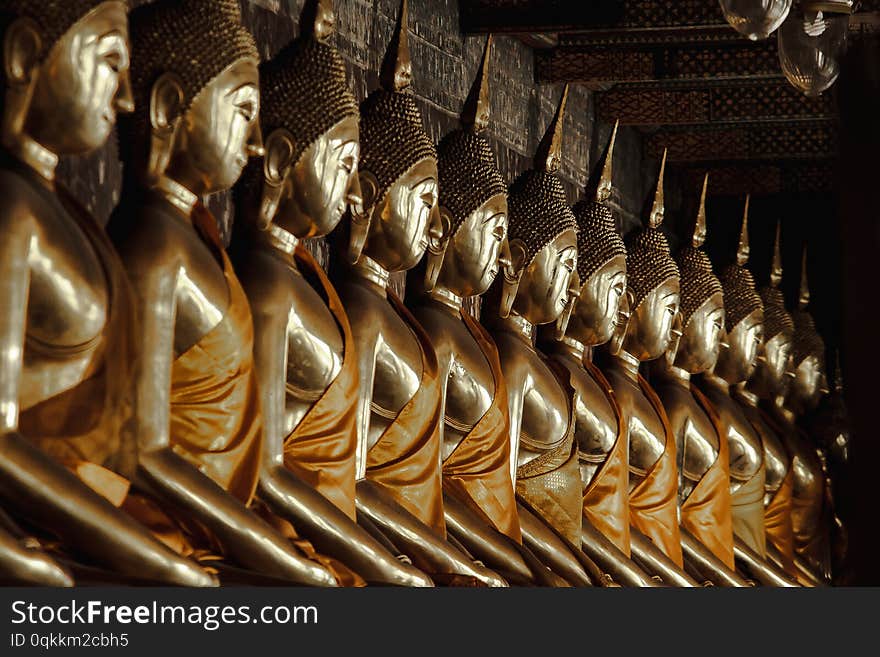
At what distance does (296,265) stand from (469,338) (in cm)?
77

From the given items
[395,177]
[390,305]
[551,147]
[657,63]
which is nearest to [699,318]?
[657,63]

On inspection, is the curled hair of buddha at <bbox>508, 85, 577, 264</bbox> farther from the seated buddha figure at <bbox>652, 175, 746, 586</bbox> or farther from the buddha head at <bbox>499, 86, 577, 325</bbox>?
the seated buddha figure at <bbox>652, 175, 746, 586</bbox>

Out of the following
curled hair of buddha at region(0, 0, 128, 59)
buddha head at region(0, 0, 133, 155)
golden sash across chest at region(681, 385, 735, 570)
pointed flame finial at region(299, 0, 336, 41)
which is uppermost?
pointed flame finial at region(299, 0, 336, 41)

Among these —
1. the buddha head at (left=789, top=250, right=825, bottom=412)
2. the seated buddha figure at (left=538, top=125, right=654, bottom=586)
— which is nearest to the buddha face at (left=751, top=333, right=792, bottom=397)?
the buddha head at (left=789, top=250, right=825, bottom=412)

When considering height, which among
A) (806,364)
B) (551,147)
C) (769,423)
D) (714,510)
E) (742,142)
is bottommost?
(714,510)

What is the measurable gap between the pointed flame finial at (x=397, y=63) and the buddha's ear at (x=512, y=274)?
727 millimetres

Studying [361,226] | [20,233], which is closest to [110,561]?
[20,233]

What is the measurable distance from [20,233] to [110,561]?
0.57m

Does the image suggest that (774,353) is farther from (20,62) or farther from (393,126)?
(20,62)

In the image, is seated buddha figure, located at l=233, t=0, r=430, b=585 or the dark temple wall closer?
the dark temple wall

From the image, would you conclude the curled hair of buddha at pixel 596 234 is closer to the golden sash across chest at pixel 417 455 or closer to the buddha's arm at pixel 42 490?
the golden sash across chest at pixel 417 455

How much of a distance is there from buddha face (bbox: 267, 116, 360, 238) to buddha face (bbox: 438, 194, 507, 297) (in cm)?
72

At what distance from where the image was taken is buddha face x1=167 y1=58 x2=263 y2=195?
3330 mm

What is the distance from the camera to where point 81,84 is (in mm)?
2979
